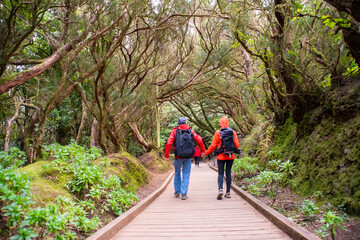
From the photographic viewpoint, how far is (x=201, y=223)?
399 centimetres

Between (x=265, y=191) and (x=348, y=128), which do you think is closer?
(x=348, y=128)

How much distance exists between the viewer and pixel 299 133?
689 cm

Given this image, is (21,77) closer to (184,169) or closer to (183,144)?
(183,144)

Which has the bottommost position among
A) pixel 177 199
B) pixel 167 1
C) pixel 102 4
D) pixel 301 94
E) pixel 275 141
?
pixel 177 199

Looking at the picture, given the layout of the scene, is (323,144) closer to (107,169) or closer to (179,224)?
(179,224)

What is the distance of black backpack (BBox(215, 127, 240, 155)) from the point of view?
5.68m

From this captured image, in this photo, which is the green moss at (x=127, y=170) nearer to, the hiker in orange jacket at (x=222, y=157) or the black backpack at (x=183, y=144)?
the black backpack at (x=183, y=144)

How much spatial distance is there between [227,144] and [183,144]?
3.33 ft

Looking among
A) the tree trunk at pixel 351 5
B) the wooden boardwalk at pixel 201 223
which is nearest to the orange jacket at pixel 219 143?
the wooden boardwalk at pixel 201 223

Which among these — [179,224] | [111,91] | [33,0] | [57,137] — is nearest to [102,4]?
[33,0]

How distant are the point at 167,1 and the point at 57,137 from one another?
11.2 m

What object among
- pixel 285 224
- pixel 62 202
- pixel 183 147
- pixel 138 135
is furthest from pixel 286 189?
pixel 138 135

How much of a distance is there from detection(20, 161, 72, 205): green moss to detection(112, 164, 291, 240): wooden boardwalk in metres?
1.14

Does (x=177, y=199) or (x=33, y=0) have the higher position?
(x=33, y=0)
